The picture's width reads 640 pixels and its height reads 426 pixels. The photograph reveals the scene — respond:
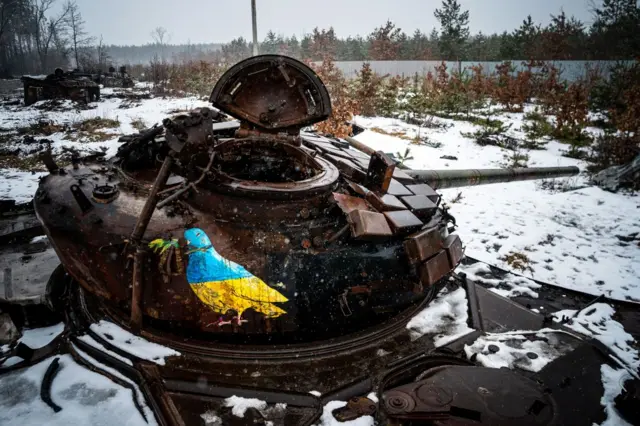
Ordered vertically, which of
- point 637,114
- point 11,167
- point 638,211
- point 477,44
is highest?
point 477,44

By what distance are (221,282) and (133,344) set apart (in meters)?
0.98

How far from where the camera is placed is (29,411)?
8.45 ft

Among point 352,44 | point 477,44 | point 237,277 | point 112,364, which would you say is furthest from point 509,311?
point 352,44

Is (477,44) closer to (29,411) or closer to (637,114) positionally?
(637,114)

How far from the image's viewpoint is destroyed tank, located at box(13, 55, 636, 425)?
8.64 feet

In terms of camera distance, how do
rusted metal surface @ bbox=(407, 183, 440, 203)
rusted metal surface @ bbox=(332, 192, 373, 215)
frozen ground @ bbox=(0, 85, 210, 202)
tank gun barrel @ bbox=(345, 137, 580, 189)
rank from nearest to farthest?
rusted metal surface @ bbox=(332, 192, 373, 215)
rusted metal surface @ bbox=(407, 183, 440, 203)
tank gun barrel @ bbox=(345, 137, 580, 189)
frozen ground @ bbox=(0, 85, 210, 202)

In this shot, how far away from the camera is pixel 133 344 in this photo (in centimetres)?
309

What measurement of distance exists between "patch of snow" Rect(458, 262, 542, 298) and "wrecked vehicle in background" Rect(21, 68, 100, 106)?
22.6 meters

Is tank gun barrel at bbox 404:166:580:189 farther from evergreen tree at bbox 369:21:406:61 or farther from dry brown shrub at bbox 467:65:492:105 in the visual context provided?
evergreen tree at bbox 369:21:406:61

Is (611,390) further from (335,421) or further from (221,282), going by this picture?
(221,282)

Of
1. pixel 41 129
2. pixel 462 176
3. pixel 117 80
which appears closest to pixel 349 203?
pixel 462 176

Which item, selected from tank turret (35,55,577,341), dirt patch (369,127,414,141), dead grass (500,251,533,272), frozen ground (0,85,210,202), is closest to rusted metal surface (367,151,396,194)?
tank turret (35,55,577,341)

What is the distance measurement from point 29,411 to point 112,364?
54 centimetres

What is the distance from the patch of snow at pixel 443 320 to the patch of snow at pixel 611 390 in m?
1.03
